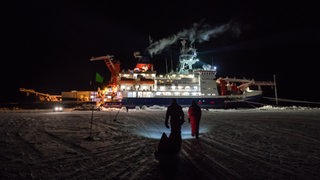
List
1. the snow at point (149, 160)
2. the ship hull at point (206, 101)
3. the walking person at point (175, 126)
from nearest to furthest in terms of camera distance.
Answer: the snow at point (149, 160), the walking person at point (175, 126), the ship hull at point (206, 101)

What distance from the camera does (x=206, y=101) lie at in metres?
45.0

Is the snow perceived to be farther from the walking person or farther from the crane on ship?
the crane on ship

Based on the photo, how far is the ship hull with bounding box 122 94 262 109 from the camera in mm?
43000

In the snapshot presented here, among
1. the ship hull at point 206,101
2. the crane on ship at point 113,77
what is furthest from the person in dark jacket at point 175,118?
the crane on ship at point 113,77

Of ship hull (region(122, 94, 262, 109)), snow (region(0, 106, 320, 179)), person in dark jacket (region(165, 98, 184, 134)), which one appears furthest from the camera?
ship hull (region(122, 94, 262, 109))

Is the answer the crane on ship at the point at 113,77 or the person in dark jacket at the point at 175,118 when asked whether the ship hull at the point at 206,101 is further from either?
the person in dark jacket at the point at 175,118

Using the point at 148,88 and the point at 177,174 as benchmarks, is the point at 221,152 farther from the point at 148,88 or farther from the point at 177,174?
the point at 148,88

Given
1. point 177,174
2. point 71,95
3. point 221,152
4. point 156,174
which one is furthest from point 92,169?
point 71,95

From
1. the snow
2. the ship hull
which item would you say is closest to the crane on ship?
the ship hull

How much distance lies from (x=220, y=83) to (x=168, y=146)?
144 ft

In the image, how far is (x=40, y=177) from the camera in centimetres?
450

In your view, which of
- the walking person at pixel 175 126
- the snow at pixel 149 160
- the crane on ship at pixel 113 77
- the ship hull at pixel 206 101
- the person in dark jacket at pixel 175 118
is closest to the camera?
the snow at pixel 149 160

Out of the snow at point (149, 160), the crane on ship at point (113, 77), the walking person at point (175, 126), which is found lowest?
the snow at point (149, 160)

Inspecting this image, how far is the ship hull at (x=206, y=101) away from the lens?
1693 inches
